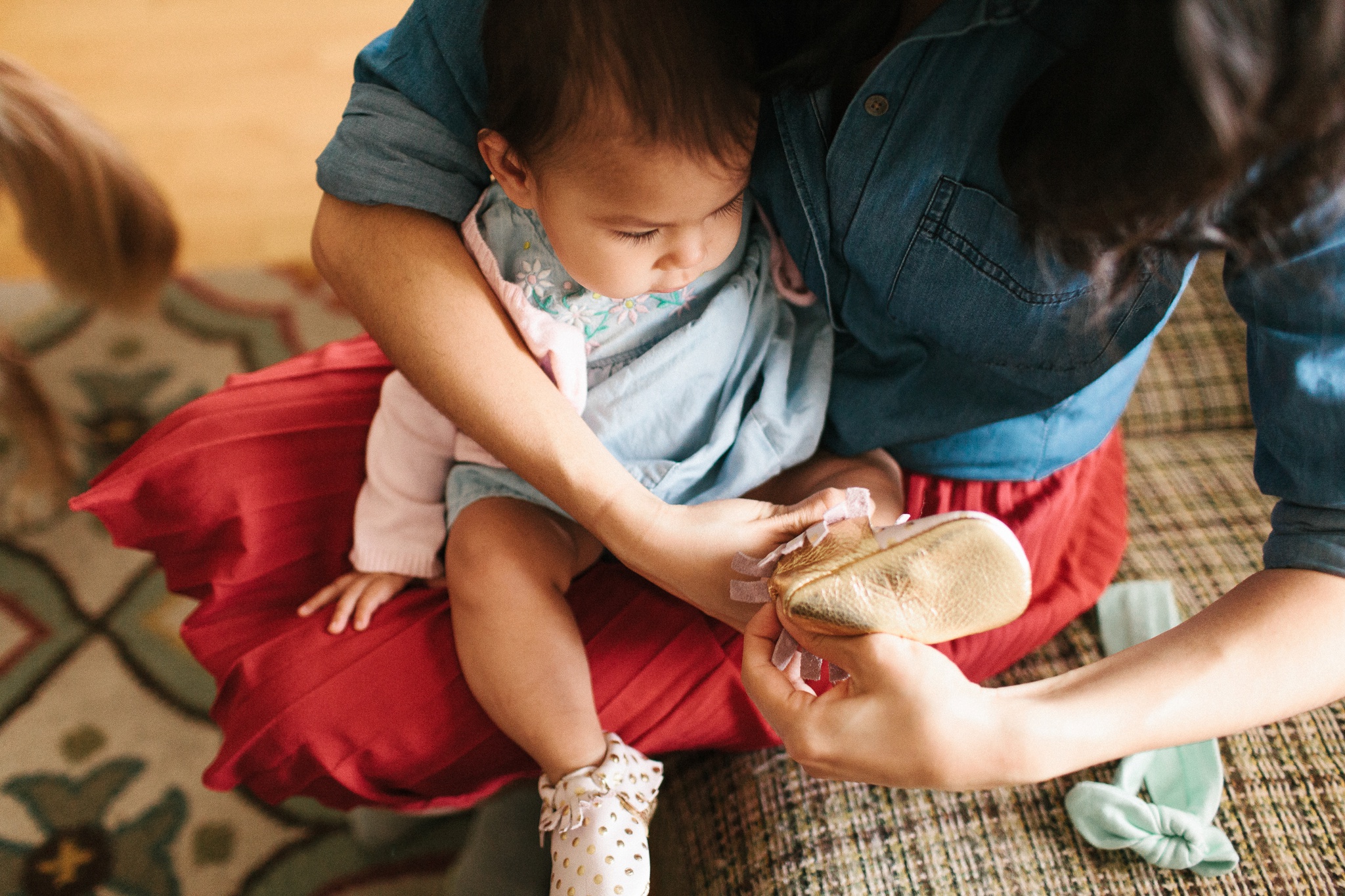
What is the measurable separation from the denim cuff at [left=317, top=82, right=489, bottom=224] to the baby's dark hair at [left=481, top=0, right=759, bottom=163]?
0.10m

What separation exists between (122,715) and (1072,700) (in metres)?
1.21

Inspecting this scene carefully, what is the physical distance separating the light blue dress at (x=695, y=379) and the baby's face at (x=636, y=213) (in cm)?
6

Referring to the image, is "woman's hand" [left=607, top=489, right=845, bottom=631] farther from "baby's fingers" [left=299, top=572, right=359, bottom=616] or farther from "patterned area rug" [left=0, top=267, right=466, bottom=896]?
"patterned area rug" [left=0, top=267, right=466, bottom=896]

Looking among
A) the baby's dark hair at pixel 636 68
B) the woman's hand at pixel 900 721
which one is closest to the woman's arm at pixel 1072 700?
the woman's hand at pixel 900 721

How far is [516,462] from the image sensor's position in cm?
70

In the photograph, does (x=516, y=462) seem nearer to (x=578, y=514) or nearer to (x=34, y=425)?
(x=578, y=514)

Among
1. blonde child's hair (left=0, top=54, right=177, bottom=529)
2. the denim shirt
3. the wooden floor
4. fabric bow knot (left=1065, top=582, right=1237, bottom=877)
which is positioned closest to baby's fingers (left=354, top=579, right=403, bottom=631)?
the denim shirt

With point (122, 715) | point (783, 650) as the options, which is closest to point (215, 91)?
point (122, 715)

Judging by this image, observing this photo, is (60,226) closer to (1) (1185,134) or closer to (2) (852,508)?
(2) (852,508)

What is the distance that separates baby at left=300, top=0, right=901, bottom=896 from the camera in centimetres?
59

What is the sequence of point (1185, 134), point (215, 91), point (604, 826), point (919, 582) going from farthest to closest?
point (215, 91), point (604, 826), point (919, 582), point (1185, 134)

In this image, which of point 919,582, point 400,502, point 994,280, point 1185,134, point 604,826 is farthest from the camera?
point 400,502

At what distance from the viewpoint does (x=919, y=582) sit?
1.65 feet

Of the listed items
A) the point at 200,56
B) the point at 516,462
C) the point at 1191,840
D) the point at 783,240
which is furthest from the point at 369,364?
the point at 200,56
